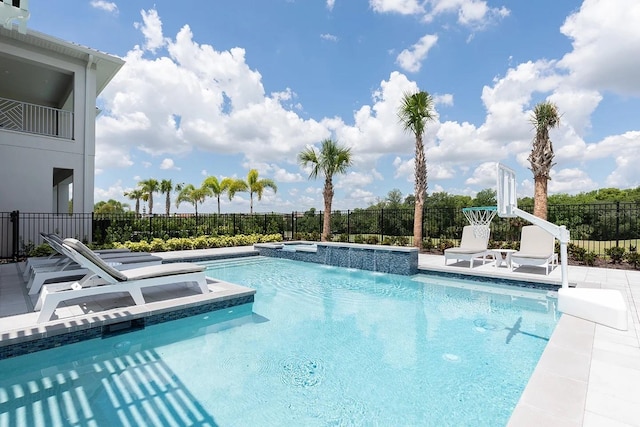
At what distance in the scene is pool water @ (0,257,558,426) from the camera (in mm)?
2875

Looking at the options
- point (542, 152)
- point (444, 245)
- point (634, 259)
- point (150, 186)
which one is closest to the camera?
point (634, 259)

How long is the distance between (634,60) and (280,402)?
11503 millimetres

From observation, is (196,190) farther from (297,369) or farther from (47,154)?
(297,369)

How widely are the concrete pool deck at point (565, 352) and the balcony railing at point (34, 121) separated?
290 inches

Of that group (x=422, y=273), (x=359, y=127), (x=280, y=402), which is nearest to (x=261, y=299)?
(x=280, y=402)

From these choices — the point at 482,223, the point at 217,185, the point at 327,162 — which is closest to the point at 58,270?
the point at 482,223

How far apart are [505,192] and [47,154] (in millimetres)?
13507

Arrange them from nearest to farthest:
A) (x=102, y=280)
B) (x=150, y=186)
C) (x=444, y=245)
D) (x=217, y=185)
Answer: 1. (x=102, y=280)
2. (x=444, y=245)
3. (x=217, y=185)
4. (x=150, y=186)

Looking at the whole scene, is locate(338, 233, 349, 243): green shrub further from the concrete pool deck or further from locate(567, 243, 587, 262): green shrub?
the concrete pool deck

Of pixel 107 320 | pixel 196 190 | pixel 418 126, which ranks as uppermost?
pixel 418 126

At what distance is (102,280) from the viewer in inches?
202

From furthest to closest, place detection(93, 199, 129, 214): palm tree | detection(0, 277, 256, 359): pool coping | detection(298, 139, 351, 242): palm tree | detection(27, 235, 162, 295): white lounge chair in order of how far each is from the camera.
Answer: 1. detection(93, 199, 129, 214): palm tree
2. detection(298, 139, 351, 242): palm tree
3. detection(27, 235, 162, 295): white lounge chair
4. detection(0, 277, 256, 359): pool coping

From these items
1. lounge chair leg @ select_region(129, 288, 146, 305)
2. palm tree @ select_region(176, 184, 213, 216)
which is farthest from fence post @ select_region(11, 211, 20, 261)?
palm tree @ select_region(176, 184, 213, 216)

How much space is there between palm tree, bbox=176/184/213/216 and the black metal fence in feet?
49.9
